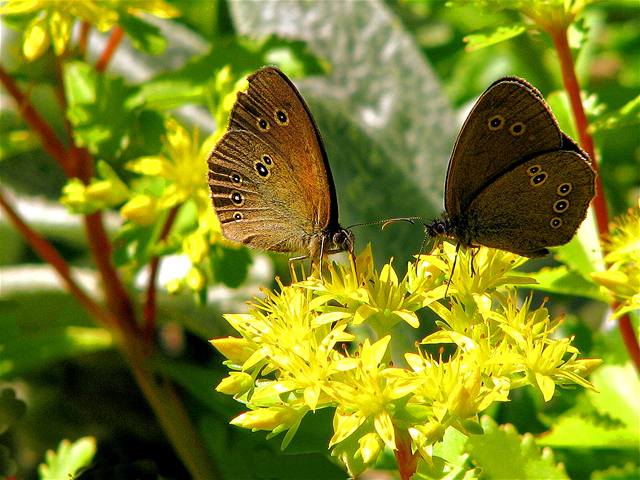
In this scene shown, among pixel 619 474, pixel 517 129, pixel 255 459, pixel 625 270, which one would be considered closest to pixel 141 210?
pixel 255 459

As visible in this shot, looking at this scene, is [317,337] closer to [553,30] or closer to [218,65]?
[553,30]

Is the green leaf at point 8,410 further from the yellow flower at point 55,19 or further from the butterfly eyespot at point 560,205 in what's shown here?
the butterfly eyespot at point 560,205

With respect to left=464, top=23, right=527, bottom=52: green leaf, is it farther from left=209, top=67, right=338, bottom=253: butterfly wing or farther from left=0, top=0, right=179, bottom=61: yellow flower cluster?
left=0, top=0, right=179, bottom=61: yellow flower cluster

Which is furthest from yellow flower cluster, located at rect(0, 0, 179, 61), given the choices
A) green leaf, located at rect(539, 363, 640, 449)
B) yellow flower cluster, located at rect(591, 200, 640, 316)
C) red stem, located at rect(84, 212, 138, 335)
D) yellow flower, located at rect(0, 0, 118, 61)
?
green leaf, located at rect(539, 363, 640, 449)

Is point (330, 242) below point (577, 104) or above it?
below

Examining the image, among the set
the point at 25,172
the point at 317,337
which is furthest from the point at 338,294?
the point at 25,172

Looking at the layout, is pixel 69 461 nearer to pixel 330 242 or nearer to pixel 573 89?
pixel 330 242

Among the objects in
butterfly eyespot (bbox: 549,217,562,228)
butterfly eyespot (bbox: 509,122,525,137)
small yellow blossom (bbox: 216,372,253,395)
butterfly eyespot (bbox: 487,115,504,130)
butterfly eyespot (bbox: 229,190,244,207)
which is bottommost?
small yellow blossom (bbox: 216,372,253,395)
